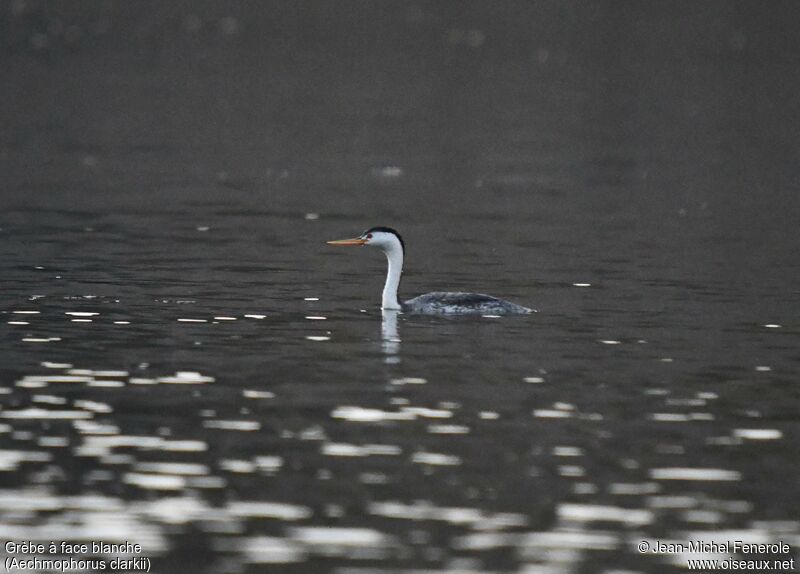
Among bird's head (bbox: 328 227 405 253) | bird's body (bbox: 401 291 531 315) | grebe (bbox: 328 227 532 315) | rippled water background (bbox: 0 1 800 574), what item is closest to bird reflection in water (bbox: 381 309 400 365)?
rippled water background (bbox: 0 1 800 574)

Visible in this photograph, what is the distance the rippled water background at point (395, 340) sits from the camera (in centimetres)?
1405

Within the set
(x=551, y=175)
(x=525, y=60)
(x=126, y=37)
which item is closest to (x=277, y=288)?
(x=551, y=175)

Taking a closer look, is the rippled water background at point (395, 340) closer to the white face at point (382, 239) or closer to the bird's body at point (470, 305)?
the bird's body at point (470, 305)

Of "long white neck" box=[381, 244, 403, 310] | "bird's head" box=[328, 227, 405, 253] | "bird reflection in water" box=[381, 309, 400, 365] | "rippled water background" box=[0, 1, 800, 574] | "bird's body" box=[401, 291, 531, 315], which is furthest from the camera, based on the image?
"bird's head" box=[328, 227, 405, 253]

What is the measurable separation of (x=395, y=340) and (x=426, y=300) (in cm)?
210

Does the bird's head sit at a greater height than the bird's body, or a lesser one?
greater

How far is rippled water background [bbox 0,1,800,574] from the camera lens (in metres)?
14.1

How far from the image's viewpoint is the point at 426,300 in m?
24.1

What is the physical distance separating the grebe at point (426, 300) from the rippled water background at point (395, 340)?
0.31 meters

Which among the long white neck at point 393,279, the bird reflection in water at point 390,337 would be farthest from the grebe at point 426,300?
the bird reflection in water at point 390,337

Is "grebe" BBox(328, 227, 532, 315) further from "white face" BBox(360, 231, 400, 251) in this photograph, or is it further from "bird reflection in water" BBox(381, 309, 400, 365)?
"bird reflection in water" BBox(381, 309, 400, 365)

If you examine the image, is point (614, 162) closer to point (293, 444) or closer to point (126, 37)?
point (293, 444)

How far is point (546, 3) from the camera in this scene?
136 metres

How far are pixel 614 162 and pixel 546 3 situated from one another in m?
90.1
